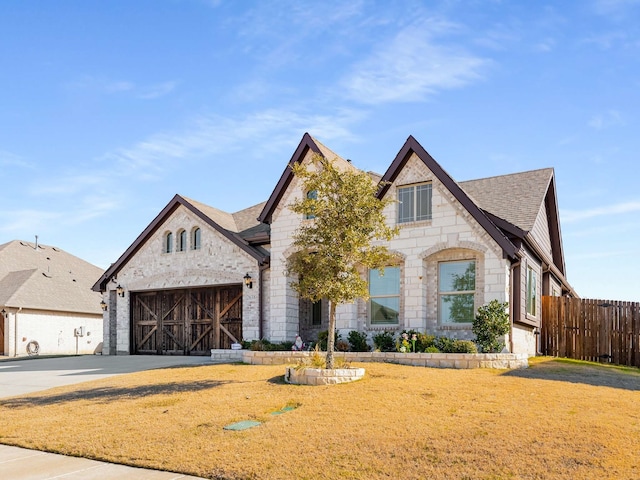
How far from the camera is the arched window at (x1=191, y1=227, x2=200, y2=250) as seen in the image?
2367cm

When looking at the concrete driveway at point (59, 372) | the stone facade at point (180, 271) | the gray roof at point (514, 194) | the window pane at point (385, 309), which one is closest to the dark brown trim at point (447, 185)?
the gray roof at point (514, 194)

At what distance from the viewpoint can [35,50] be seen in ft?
47.1

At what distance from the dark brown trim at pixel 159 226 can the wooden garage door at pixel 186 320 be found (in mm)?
1561

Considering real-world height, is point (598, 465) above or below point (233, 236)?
below

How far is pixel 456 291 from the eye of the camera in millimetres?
18234

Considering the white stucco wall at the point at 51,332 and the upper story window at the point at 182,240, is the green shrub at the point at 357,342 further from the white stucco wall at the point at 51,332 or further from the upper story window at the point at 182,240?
the white stucco wall at the point at 51,332

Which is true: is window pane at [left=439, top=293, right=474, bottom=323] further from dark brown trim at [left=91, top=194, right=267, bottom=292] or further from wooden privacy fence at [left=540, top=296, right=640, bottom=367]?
dark brown trim at [left=91, top=194, right=267, bottom=292]

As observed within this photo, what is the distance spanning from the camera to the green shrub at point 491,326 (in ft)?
54.2

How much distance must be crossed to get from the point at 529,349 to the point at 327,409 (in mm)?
12084

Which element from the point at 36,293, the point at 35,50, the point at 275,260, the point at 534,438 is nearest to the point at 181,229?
the point at 275,260

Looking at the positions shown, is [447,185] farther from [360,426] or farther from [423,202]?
[360,426]

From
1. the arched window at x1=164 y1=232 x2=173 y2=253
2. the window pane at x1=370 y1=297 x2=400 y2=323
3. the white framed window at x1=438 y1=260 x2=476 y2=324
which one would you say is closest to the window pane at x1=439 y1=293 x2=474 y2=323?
the white framed window at x1=438 y1=260 x2=476 y2=324

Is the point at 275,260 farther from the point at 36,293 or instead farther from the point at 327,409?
the point at 36,293

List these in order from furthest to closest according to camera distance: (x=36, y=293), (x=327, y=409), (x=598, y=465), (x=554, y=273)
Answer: (x=36, y=293), (x=554, y=273), (x=327, y=409), (x=598, y=465)
